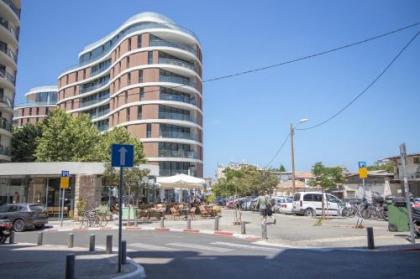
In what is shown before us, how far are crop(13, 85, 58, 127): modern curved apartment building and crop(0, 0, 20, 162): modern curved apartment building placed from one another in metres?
38.2

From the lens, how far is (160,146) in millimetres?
55656

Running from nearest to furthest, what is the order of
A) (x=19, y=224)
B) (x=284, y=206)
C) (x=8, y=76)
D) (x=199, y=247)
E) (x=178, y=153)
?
(x=199, y=247) → (x=19, y=224) → (x=284, y=206) → (x=8, y=76) → (x=178, y=153)

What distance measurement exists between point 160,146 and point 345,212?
30777mm

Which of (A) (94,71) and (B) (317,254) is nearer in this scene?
(B) (317,254)

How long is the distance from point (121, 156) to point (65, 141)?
34.7 meters

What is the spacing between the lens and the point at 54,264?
10406mm

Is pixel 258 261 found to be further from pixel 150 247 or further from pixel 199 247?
pixel 150 247

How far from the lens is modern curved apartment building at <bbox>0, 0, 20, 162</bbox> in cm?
4081

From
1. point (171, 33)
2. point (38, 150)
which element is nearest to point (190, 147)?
point (171, 33)

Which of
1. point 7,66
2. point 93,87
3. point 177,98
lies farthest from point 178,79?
point 7,66

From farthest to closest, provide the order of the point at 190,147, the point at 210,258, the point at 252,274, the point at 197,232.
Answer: the point at 190,147
the point at 197,232
the point at 210,258
the point at 252,274

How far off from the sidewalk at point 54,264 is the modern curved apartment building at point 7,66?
30.6 meters

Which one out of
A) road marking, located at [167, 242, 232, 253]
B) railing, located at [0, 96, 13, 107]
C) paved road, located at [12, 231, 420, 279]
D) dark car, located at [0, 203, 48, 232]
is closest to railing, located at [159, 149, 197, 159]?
railing, located at [0, 96, 13, 107]

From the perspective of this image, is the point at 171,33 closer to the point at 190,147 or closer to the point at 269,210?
the point at 190,147
